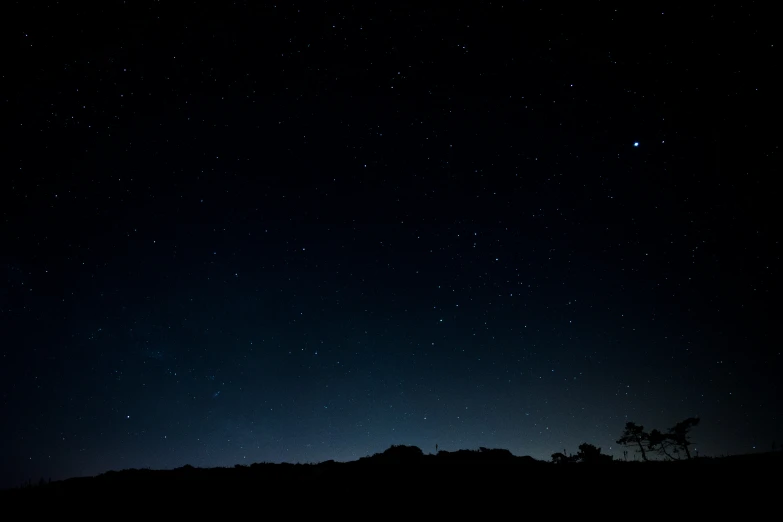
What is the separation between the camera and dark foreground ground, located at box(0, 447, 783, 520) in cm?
1038

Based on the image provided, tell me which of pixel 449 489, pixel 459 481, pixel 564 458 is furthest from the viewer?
pixel 564 458

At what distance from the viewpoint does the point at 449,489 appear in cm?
1198

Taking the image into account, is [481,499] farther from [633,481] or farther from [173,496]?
[173,496]

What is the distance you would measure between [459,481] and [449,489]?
78 centimetres

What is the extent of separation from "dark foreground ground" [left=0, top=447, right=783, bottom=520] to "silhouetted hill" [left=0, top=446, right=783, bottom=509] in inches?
1.2

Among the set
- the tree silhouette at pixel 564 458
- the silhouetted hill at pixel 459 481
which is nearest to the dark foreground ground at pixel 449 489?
the silhouetted hill at pixel 459 481

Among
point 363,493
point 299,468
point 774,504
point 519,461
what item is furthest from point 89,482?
point 774,504

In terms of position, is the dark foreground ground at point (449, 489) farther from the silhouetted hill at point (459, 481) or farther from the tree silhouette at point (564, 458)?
the tree silhouette at point (564, 458)

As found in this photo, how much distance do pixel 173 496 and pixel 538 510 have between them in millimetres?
10592

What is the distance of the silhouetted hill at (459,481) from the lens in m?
11.2

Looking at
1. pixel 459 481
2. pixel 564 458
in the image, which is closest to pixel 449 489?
pixel 459 481

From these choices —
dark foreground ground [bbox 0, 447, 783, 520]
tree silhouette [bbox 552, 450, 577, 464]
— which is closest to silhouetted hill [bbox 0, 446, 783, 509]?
dark foreground ground [bbox 0, 447, 783, 520]

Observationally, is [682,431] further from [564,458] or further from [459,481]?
[459,481]

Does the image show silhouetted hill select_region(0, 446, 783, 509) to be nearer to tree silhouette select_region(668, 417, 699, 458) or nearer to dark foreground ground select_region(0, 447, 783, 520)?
dark foreground ground select_region(0, 447, 783, 520)
